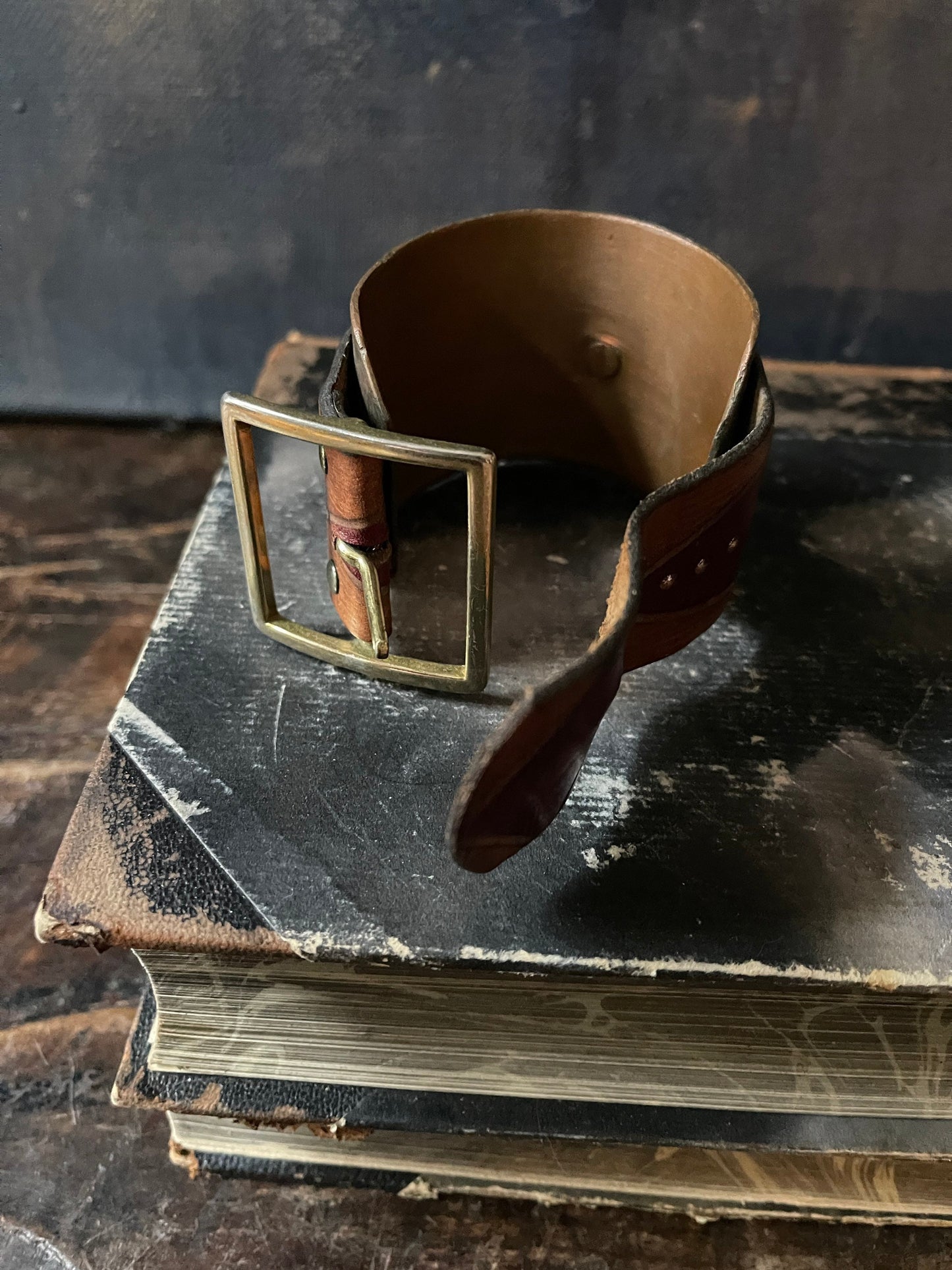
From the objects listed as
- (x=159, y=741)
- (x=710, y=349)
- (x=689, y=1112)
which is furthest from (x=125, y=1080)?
(x=710, y=349)

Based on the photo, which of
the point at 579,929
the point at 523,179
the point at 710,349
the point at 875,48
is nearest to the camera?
the point at 579,929

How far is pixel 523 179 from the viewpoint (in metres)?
0.81

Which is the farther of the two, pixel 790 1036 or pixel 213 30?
pixel 213 30

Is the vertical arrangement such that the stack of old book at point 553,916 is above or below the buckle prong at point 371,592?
below

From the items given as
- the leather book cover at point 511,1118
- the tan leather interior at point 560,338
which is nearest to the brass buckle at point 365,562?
the tan leather interior at point 560,338

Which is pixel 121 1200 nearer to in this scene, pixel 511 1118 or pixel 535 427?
pixel 511 1118

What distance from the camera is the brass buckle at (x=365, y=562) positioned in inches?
17.6

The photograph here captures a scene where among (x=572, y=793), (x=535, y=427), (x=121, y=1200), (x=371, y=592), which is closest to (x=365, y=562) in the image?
(x=371, y=592)

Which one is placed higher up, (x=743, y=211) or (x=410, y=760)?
(x=743, y=211)

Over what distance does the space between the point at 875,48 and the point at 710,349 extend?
0.32m

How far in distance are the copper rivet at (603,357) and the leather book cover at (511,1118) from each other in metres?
0.46

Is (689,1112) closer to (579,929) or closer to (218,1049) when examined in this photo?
(579,929)

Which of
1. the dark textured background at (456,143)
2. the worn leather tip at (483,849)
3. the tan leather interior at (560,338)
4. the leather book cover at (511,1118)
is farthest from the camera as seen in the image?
the dark textured background at (456,143)

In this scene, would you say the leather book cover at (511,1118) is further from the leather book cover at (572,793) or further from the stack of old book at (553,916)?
the leather book cover at (572,793)
